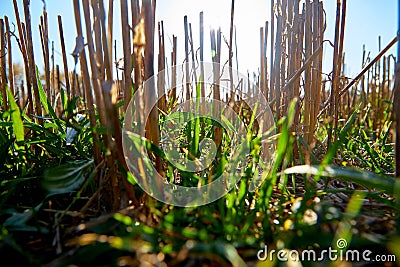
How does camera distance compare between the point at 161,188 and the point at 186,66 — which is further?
the point at 186,66

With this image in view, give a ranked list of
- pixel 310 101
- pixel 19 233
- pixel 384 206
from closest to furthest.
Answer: pixel 19 233, pixel 384 206, pixel 310 101

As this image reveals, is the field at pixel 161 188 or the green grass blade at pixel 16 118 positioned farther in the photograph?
the green grass blade at pixel 16 118

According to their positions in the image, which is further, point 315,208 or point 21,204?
point 21,204

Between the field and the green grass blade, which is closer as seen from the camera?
the field

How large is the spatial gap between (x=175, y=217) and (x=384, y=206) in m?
0.45

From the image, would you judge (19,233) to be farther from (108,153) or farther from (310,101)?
(310,101)

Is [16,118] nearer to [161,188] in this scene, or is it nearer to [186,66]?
[161,188]

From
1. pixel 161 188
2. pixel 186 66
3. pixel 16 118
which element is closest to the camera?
pixel 161 188

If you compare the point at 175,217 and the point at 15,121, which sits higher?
the point at 15,121

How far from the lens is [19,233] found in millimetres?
626

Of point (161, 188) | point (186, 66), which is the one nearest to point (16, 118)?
point (161, 188)

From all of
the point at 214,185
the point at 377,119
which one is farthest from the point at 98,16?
the point at 377,119

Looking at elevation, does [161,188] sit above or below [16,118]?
below

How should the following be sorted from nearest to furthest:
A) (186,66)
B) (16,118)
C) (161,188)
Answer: (161,188), (16,118), (186,66)
